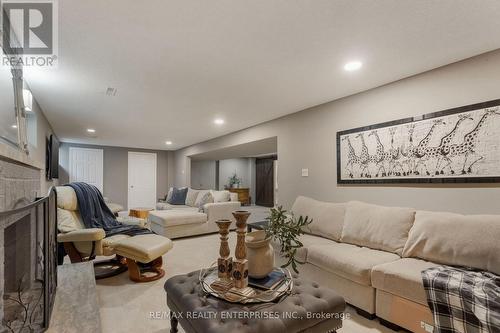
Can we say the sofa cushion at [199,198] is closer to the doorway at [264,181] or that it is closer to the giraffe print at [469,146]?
the doorway at [264,181]

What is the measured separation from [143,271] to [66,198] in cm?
137

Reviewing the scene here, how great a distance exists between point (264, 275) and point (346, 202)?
1.95 meters

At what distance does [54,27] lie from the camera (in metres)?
1.73

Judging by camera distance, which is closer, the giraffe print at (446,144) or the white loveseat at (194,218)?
the giraffe print at (446,144)

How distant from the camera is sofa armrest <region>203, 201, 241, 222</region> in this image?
16.8 ft

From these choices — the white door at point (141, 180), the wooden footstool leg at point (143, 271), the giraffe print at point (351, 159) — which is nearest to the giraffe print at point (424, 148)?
the giraffe print at point (351, 159)

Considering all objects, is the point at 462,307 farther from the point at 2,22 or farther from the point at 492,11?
the point at 2,22

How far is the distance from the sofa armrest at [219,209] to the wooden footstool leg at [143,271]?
7.08 ft

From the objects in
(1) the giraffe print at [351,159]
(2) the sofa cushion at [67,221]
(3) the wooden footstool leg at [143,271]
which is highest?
(1) the giraffe print at [351,159]

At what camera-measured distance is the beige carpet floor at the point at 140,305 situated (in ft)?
6.25

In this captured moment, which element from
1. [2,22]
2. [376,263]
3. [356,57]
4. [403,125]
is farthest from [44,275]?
[403,125]

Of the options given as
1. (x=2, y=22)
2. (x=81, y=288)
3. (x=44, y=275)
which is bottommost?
(x=81, y=288)

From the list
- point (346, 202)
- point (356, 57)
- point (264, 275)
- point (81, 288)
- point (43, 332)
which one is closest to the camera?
point (43, 332)

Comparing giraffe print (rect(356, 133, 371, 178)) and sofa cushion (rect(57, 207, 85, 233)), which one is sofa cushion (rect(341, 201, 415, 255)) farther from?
sofa cushion (rect(57, 207, 85, 233))
